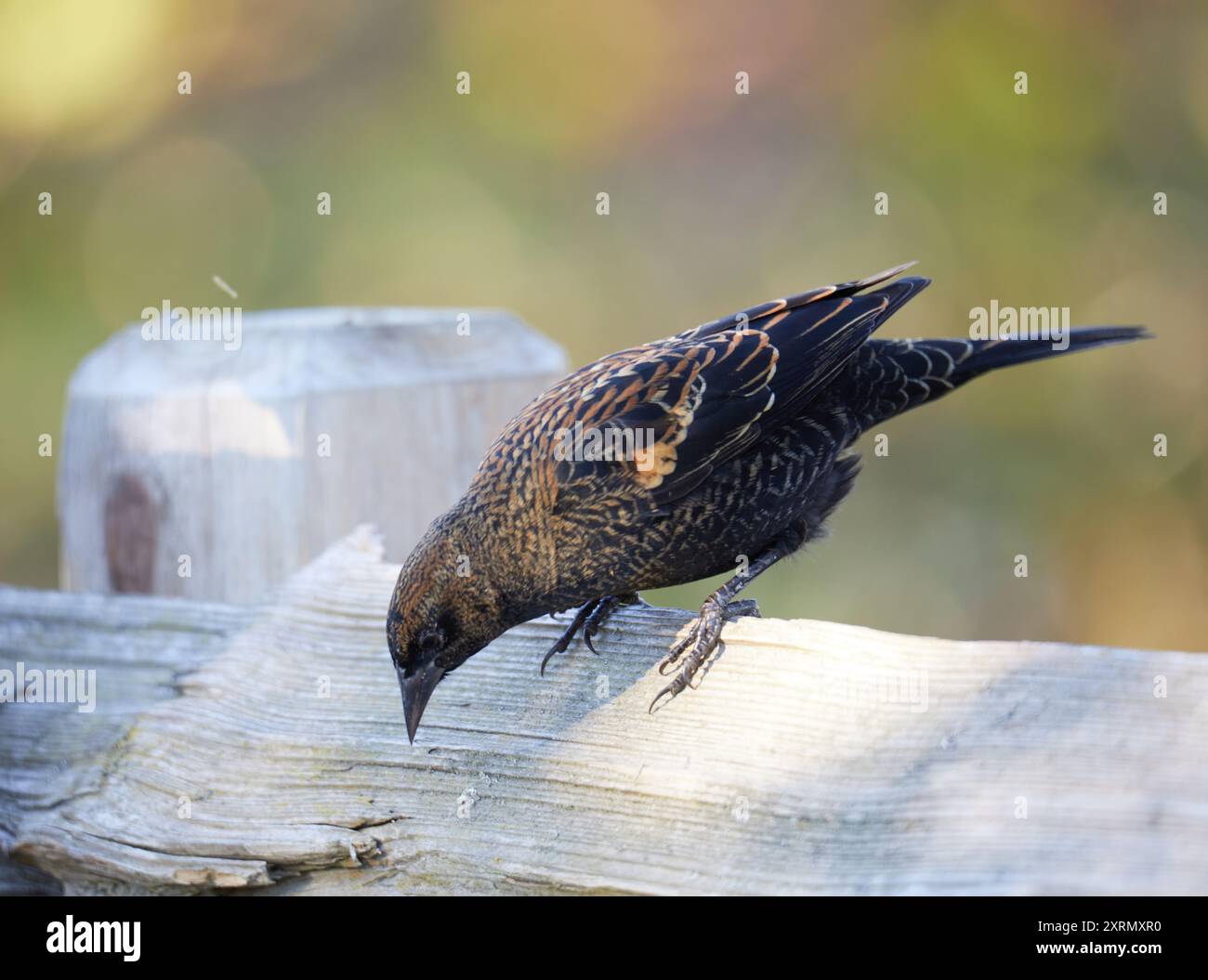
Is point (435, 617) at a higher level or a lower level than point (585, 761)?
higher

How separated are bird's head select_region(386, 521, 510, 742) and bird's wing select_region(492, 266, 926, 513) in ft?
0.89

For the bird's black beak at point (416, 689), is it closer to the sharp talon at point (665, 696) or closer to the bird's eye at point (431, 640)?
the bird's eye at point (431, 640)

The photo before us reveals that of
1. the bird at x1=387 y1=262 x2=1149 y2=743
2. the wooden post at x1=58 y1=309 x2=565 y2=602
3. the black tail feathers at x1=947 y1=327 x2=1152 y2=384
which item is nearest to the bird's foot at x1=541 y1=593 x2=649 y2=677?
the bird at x1=387 y1=262 x2=1149 y2=743

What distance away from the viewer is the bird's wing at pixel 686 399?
2.98m

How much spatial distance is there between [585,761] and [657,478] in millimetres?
1128

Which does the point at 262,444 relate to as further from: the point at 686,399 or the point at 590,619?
the point at 686,399

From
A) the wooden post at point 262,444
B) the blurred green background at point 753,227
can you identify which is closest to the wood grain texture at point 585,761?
the wooden post at point 262,444

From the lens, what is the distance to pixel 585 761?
6.44 feet

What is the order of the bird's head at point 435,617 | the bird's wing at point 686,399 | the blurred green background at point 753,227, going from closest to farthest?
1. the bird's head at point 435,617
2. the bird's wing at point 686,399
3. the blurred green background at point 753,227

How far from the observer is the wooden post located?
304 cm

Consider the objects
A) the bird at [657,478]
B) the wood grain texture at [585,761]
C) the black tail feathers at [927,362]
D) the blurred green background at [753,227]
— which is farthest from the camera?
the blurred green background at [753,227]

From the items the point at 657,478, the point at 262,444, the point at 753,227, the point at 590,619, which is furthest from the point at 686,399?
the point at 753,227

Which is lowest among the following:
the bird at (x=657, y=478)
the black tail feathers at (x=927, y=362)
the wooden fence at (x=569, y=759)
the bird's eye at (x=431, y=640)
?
the wooden fence at (x=569, y=759)

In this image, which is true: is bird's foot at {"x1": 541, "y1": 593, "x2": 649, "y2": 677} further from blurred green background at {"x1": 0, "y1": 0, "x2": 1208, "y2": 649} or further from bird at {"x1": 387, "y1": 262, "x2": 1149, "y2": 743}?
blurred green background at {"x1": 0, "y1": 0, "x2": 1208, "y2": 649}
